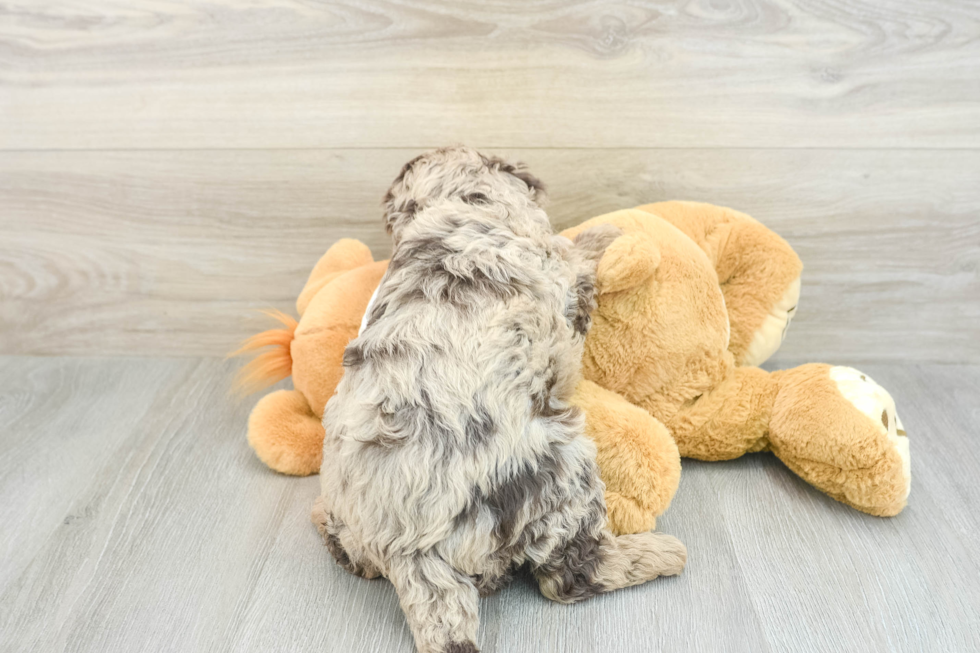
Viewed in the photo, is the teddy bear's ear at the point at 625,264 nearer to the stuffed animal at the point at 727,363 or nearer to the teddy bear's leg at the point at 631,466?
the stuffed animal at the point at 727,363

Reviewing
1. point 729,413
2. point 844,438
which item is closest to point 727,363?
point 729,413

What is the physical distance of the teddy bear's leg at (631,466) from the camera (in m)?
0.84

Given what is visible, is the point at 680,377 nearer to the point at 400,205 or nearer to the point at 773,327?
the point at 773,327

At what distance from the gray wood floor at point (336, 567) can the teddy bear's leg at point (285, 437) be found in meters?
0.03

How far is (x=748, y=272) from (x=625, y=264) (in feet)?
0.88

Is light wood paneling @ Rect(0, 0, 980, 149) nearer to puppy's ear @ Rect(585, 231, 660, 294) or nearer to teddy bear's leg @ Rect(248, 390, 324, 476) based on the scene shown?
puppy's ear @ Rect(585, 231, 660, 294)

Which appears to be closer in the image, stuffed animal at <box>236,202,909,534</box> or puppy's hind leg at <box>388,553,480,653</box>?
puppy's hind leg at <box>388,553,480,653</box>

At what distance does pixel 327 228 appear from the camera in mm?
1203

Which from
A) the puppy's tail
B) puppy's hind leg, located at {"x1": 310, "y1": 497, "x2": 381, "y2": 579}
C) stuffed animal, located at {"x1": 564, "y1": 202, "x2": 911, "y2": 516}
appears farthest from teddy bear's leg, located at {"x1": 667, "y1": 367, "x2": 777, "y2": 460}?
the puppy's tail

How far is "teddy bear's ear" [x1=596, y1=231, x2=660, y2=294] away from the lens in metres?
0.84

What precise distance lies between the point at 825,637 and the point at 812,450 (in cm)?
24

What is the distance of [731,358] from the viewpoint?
0.98 metres

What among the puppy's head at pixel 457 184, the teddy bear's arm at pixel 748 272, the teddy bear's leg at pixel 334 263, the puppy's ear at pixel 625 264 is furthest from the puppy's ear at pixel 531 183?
the teddy bear's leg at pixel 334 263

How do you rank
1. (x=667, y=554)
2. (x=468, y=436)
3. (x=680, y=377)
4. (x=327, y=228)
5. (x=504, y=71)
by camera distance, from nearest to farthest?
1. (x=468, y=436)
2. (x=667, y=554)
3. (x=680, y=377)
4. (x=504, y=71)
5. (x=327, y=228)
